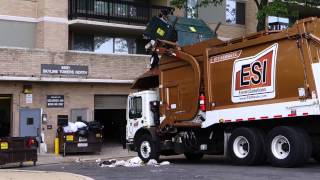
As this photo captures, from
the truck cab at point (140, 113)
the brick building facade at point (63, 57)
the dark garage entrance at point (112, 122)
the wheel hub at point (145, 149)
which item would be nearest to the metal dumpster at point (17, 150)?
the truck cab at point (140, 113)

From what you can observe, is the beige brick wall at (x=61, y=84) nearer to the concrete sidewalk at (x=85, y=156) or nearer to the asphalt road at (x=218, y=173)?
the concrete sidewalk at (x=85, y=156)

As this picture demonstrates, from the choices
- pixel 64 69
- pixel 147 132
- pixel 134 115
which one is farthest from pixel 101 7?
pixel 147 132

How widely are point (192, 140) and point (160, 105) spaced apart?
1.76 meters

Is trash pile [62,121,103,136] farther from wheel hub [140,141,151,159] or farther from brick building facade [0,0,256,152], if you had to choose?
wheel hub [140,141,151,159]

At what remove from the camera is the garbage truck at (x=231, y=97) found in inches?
579

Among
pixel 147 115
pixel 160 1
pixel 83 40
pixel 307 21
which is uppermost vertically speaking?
pixel 160 1

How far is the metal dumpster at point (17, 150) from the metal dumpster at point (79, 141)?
3.98 m

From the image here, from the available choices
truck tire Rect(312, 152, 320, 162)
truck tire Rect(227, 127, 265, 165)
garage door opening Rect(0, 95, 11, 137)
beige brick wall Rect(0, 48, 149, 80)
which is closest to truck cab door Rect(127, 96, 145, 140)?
truck tire Rect(227, 127, 265, 165)

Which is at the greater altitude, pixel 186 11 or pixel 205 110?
pixel 186 11

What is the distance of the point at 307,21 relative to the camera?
14.7 m

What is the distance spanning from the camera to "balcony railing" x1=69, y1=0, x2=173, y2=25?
98.6ft

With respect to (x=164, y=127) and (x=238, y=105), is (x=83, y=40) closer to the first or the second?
(x=164, y=127)

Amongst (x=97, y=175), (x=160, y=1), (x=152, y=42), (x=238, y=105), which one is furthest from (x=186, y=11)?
(x=97, y=175)

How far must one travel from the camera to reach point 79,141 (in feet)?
83.5
